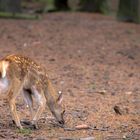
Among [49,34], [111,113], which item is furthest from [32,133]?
[49,34]

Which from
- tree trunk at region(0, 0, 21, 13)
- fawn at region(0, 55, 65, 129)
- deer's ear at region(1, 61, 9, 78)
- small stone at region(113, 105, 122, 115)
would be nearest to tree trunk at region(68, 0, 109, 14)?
tree trunk at region(0, 0, 21, 13)

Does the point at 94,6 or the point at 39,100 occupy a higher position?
the point at 39,100

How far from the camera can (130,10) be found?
2291 cm

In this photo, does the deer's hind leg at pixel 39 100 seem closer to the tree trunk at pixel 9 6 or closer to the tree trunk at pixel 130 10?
the tree trunk at pixel 130 10

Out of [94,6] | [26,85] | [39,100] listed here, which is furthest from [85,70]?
[94,6]

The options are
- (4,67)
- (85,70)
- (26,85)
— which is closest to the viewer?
(4,67)

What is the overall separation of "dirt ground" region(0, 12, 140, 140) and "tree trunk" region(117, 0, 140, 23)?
1.47 feet

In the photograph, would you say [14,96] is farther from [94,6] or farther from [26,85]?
[94,6]

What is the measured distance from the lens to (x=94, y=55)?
15820 millimetres

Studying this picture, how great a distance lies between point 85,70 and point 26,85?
5.62 meters

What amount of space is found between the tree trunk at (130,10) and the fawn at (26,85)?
1431cm

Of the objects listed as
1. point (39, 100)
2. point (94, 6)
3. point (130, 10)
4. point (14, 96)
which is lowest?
point (94, 6)

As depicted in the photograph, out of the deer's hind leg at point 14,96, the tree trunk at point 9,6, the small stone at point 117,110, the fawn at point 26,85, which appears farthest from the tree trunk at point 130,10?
the deer's hind leg at point 14,96

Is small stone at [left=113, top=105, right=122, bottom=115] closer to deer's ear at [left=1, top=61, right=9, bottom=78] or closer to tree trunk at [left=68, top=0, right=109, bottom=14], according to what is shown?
deer's ear at [left=1, top=61, right=9, bottom=78]
